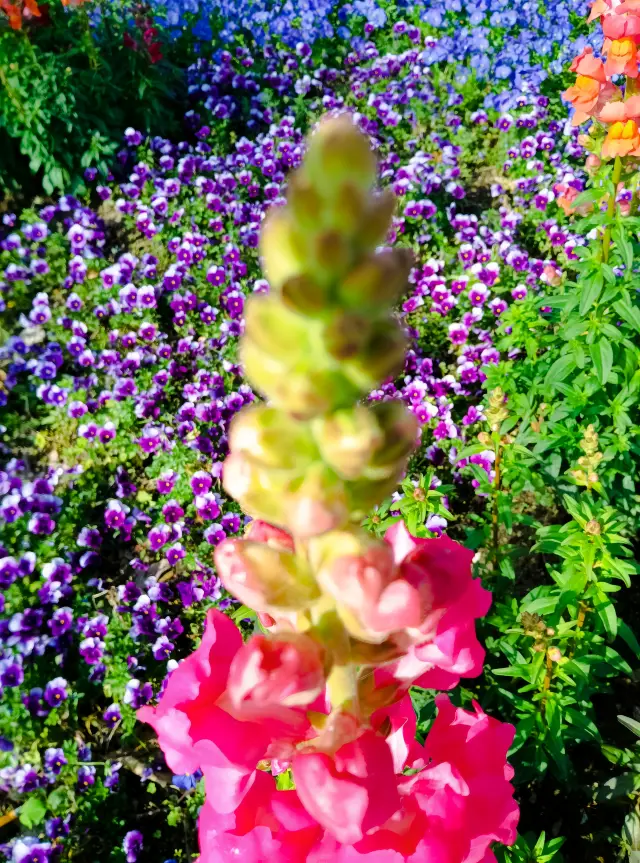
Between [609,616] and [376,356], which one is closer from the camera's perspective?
[376,356]

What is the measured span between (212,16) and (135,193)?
10.3ft

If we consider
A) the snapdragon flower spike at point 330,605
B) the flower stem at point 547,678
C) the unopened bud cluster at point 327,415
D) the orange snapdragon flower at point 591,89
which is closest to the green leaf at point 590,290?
the orange snapdragon flower at point 591,89

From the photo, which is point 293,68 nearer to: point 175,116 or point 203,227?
point 175,116

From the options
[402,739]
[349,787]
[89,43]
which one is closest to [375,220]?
[349,787]

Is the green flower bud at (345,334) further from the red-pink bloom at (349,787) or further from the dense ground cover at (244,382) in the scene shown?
the dense ground cover at (244,382)

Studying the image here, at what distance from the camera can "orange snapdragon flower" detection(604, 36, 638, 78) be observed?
2818 millimetres

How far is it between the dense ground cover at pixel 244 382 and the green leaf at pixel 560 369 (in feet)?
0.22

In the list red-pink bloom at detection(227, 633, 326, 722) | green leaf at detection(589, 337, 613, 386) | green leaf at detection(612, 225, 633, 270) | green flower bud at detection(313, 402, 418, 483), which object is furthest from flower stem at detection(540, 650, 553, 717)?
green flower bud at detection(313, 402, 418, 483)

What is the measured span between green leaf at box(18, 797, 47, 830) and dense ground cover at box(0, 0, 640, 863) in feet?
0.10

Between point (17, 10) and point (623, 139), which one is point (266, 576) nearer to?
point (623, 139)

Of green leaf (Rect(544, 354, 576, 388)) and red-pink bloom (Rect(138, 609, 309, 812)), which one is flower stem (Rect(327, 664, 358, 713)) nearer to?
red-pink bloom (Rect(138, 609, 309, 812))

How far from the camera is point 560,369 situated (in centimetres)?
319

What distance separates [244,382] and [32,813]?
256 cm

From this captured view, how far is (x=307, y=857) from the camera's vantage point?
1.14 metres
